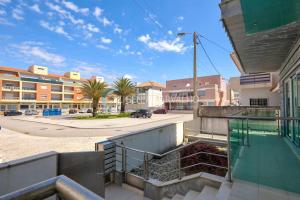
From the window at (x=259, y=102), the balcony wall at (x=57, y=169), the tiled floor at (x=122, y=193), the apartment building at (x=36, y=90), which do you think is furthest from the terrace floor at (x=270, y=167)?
the apartment building at (x=36, y=90)

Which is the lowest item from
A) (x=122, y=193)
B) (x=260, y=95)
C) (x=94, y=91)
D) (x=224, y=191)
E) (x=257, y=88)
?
(x=122, y=193)

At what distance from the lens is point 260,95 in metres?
19.7

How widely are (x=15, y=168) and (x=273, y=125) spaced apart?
32.7 feet

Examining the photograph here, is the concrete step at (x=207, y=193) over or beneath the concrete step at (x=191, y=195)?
over

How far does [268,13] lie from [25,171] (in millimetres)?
5784

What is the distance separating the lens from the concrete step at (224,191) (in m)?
3.18

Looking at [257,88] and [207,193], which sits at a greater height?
[257,88]

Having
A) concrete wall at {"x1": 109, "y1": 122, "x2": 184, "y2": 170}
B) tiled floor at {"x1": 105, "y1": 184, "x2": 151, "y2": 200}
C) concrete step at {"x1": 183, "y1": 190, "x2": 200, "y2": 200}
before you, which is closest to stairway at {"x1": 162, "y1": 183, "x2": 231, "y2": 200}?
concrete step at {"x1": 183, "y1": 190, "x2": 200, "y2": 200}

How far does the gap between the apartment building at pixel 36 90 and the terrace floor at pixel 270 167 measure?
1461 inches

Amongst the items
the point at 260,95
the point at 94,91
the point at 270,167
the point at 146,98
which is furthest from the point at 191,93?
the point at 270,167

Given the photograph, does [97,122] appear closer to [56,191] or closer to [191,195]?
[191,195]

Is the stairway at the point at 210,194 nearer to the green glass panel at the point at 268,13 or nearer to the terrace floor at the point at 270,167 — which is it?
the terrace floor at the point at 270,167

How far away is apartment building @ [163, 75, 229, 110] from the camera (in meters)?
43.5

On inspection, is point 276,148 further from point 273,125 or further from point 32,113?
point 32,113
